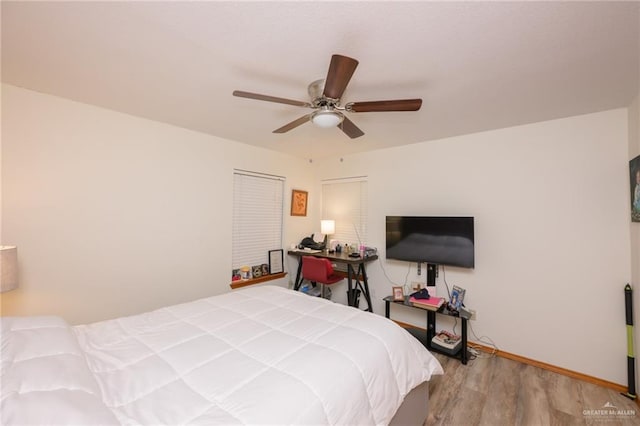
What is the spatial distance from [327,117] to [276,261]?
2467mm

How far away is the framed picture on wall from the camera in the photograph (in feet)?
6.40

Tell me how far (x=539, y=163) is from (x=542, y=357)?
1.84 m

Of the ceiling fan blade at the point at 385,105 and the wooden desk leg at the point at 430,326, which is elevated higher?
the ceiling fan blade at the point at 385,105

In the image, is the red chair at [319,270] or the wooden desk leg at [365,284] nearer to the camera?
the red chair at [319,270]

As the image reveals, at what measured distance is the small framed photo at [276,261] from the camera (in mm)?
3621

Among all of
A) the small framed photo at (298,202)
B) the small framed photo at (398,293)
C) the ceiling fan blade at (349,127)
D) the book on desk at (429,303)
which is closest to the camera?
the ceiling fan blade at (349,127)

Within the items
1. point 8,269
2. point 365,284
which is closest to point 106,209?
point 8,269

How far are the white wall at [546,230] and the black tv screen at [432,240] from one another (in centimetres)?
19

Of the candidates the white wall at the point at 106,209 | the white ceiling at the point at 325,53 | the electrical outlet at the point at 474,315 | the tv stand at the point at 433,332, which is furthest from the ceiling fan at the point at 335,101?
the electrical outlet at the point at 474,315

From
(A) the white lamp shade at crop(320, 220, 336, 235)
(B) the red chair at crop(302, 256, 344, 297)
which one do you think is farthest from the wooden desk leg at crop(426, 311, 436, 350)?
(A) the white lamp shade at crop(320, 220, 336, 235)

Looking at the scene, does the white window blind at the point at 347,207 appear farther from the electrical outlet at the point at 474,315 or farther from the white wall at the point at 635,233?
the white wall at the point at 635,233

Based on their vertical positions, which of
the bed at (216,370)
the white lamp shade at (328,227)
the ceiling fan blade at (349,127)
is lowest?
the bed at (216,370)

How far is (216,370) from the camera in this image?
3.74ft

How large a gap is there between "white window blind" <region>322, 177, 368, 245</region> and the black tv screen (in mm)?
532
